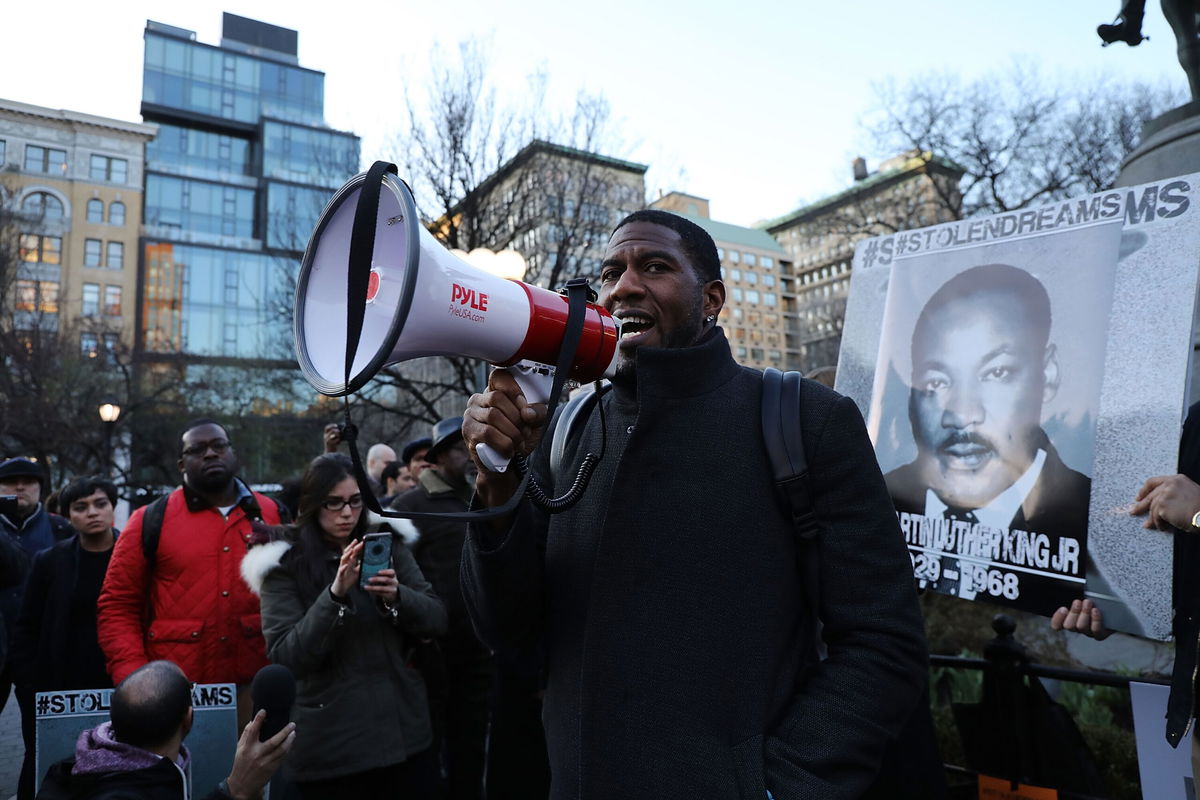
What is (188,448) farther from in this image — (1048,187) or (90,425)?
(1048,187)

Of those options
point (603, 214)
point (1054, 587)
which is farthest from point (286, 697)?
point (603, 214)

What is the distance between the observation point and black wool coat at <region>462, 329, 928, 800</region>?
4.74ft

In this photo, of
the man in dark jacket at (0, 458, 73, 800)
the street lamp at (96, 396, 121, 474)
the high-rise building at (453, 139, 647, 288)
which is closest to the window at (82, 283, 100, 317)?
the street lamp at (96, 396, 121, 474)

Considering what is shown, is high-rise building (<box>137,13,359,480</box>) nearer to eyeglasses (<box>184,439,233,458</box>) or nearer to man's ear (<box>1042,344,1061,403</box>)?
eyeglasses (<box>184,439,233,458</box>)

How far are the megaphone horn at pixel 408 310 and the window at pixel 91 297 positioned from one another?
2389 inches

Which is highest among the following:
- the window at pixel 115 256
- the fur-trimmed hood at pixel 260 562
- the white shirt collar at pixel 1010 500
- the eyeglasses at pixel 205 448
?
the window at pixel 115 256

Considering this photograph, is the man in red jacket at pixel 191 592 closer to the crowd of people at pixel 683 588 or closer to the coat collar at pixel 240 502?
the coat collar at pixel 240 502

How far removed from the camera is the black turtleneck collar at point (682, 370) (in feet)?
5.37

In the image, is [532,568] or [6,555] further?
[6,555]

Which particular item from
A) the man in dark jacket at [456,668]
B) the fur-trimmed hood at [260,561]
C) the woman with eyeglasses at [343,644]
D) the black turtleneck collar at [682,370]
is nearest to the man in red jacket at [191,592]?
the fur-trimmed hood at [260,561]

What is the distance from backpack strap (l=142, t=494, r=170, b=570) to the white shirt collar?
11.5 feet

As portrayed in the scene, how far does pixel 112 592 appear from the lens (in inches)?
145

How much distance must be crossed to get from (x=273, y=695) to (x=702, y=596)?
1.70 meters

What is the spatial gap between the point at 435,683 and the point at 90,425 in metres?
20.7
